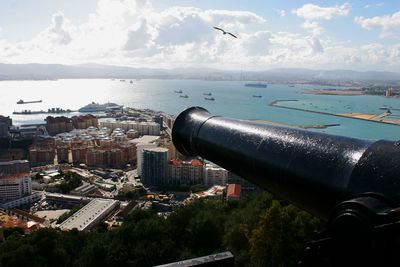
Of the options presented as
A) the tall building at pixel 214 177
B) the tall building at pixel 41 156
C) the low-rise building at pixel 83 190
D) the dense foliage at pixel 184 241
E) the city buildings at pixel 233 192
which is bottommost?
the tall building at pixel 41 156

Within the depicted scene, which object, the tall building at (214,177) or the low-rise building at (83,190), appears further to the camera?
the tall building at (214,177)

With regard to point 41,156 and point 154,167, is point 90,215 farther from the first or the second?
point 41,156

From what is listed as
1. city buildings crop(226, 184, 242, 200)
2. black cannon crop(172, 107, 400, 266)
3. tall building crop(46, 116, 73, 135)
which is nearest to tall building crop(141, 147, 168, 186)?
city buildings crop(226, 184, 242, 200)

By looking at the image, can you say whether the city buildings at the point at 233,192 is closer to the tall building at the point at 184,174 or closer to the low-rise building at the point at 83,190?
the tall building at the point at 184,174

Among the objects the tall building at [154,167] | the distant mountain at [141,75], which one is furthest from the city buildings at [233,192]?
the distant mountain at [141,75]

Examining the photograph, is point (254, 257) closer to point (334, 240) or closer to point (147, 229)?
point (147, 229)
